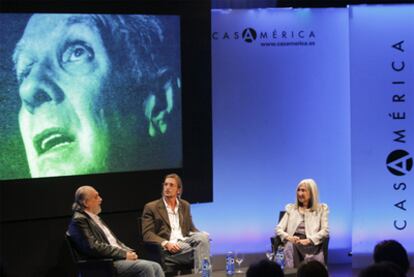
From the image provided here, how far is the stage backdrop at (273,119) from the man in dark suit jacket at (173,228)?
1.21 meters

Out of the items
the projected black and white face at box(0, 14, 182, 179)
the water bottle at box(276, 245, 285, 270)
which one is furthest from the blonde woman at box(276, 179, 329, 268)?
the projected black and white face at box(0, 14, 182, 179)

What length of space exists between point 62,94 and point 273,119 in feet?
7.72

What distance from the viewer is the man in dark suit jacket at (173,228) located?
6684 millimetres

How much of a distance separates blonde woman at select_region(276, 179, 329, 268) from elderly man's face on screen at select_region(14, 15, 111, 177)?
167cm

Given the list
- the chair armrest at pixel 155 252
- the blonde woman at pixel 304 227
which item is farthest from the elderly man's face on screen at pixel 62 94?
the blonde woman at pixel 304 227

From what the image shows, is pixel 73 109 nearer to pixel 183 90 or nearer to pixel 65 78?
pixel 65 78

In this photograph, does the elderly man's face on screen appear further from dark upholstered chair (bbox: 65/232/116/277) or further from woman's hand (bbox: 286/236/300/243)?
woman's hand (bbox: 286/236/300/243)

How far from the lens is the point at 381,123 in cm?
806

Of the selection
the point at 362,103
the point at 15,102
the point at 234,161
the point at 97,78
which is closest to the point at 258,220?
the point at 234,161

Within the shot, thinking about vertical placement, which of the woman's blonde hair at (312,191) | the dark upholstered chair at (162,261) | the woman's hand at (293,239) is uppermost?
the woman's blonde hair at (312,191)

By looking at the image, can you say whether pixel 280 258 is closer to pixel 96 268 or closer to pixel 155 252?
pixel 155 252

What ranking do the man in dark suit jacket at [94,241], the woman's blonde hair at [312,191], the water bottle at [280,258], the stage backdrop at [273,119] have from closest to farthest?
1. the man in dark suit jacket at [94,241]
2. the water bottle at [280,258]
3. the woman's blonde hair at [312,191]
4. the stage backdrop at [273,119]

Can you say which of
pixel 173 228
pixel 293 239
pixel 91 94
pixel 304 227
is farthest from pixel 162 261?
pixel 91 94

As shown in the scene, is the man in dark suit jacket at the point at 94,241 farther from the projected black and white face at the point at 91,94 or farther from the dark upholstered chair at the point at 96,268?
the projected black and white face at the point at 91,94
